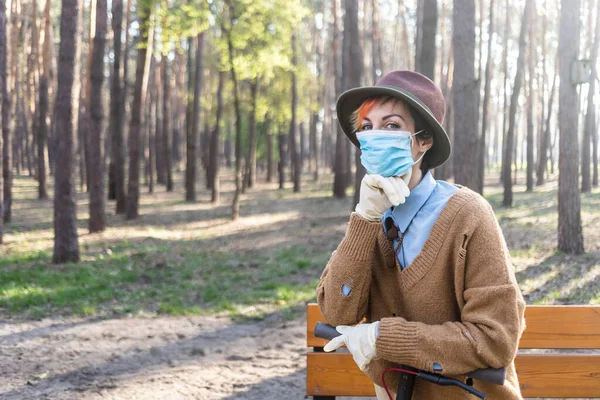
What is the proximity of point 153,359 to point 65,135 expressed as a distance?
17.8 ft

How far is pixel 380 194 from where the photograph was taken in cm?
195

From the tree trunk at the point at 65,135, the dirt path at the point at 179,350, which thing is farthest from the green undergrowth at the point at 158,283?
the tree trunk at the point at 65,135

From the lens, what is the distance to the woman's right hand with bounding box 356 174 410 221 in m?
1.91

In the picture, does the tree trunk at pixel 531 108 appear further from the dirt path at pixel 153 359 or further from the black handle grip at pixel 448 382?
the black handle grip at pixel 448 382

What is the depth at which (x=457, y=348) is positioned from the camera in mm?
1832

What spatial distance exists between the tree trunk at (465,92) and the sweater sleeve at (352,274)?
757 cm

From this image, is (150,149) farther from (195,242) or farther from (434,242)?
(434,242)

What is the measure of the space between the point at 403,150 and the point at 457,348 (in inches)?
25.6

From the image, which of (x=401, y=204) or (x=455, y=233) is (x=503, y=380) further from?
(x=401, y=204)

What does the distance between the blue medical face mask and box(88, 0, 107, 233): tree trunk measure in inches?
489

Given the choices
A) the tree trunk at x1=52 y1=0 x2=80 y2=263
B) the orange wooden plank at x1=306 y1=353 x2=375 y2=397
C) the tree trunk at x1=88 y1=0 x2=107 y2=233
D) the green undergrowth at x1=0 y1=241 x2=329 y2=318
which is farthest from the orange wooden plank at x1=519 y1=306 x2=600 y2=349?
the tree trunk at x1=88 y1=0 x2=107 y2=233

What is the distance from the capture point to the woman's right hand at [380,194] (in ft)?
6.27

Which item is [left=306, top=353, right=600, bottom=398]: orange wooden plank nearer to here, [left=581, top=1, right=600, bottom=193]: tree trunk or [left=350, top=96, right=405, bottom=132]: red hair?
[left=350, top=96, right=405, bottom=132]: red hair

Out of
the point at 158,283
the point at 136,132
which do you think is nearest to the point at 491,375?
the point at 158,283
